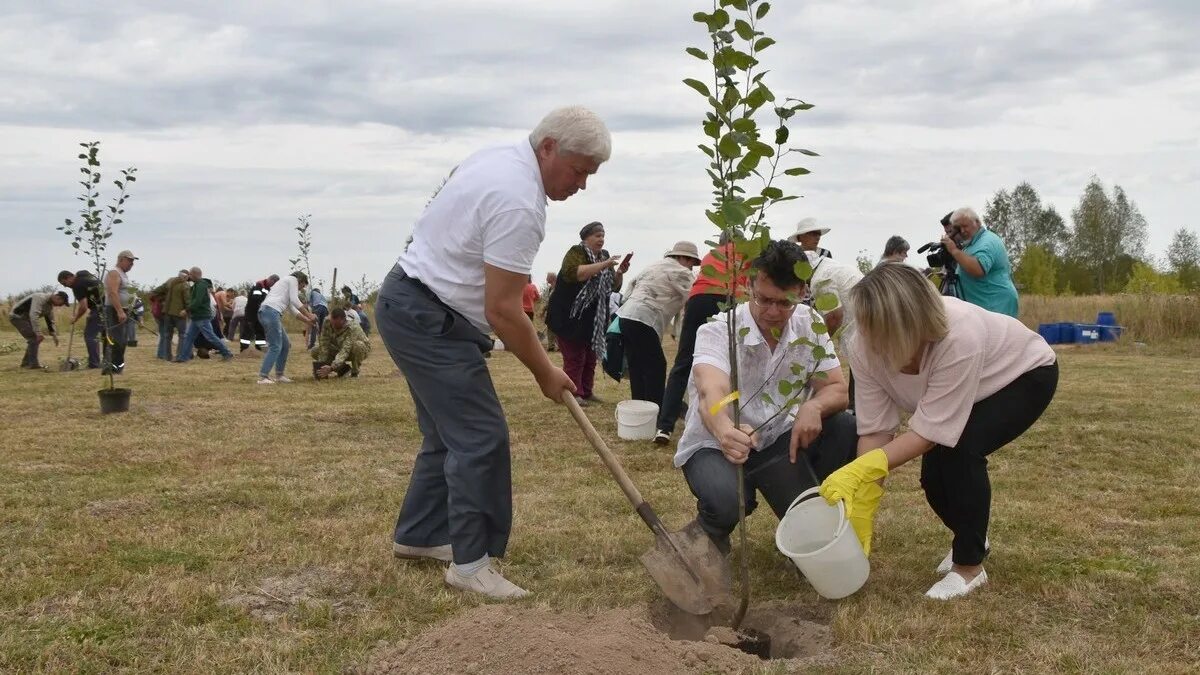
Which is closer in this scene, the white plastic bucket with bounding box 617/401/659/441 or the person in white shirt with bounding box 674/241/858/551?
the person in white shirt with bounding box 674/241/858/551

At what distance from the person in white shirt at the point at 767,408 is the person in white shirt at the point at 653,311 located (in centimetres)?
361

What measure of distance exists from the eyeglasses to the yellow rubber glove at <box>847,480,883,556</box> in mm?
748

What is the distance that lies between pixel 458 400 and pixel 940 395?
1638 mm

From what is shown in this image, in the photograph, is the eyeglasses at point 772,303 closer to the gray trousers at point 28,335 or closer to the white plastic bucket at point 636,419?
the white plastic bucket at point 636,419

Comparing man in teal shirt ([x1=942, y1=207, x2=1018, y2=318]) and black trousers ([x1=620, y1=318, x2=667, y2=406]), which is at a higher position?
man in teal shirt ([x1=942, y1=207, x2=1018, y2=318])

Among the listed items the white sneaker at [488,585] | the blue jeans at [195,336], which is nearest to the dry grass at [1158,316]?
the blue jeans at [195,336]

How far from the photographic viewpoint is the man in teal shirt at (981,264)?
6.78 m

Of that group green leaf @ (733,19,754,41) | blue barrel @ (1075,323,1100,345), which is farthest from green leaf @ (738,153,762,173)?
blue barrel @ (1075,323,1100,345)

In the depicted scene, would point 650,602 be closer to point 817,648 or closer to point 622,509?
point 817,648

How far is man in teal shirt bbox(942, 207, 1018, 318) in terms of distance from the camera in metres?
6.78

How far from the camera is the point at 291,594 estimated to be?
3725mm

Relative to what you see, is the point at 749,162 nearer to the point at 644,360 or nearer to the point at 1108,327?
the point at 644,360

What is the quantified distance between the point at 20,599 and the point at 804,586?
2.84 meters

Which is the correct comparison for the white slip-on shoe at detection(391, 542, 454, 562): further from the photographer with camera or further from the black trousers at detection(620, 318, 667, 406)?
the photographer with camera
